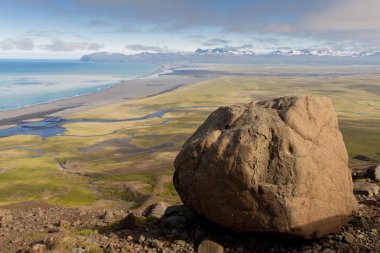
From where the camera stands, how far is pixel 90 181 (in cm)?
7762

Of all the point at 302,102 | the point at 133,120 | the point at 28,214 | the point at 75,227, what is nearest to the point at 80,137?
the point at 133,120

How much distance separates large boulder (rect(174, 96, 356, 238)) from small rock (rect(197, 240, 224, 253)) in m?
1.11

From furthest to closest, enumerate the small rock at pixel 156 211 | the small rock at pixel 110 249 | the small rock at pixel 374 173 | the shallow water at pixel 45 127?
the shallow water at pixel 45 127
the small rock at pixel 374 173
the small rock at pixel 156 211
the small rock at pixel 110 249

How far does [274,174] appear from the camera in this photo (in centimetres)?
1844

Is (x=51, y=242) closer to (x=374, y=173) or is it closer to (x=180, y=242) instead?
(x=180, y=242)

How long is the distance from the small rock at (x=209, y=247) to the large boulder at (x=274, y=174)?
3.65 feet

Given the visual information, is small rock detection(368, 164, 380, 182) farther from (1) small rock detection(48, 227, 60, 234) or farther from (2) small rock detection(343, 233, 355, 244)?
(1) small rock detection(48, 227, 60, 234)

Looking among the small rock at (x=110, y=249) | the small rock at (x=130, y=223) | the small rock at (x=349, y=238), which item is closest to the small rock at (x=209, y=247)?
the small rock at (x=110, y=249)

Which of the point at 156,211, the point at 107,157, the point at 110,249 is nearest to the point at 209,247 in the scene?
the point at 110,249

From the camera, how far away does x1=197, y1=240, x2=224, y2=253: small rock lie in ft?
61.3

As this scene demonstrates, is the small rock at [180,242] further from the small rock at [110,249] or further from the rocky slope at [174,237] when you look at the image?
→ the small rock at [110,249]

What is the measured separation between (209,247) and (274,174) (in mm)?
4985

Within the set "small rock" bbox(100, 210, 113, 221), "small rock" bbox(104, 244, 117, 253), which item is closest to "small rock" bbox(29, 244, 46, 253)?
"small rock" bbox(104, 244, 117, 253)

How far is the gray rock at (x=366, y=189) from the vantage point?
80.3 feet
